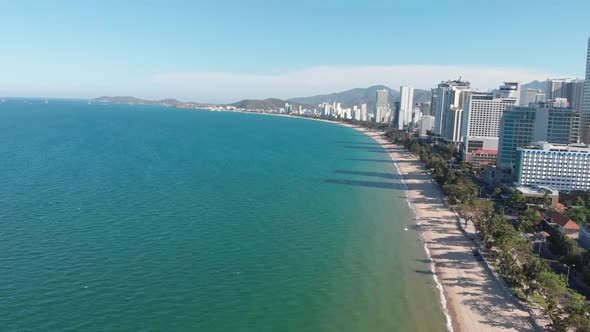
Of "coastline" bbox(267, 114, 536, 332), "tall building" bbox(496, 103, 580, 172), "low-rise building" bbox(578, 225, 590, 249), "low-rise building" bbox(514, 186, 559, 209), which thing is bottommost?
"coastline" bbox(267, 114, 536, 332)

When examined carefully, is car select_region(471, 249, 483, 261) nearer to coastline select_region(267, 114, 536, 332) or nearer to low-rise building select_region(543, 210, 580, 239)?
coastline select_region(267, 114, 536, 332)

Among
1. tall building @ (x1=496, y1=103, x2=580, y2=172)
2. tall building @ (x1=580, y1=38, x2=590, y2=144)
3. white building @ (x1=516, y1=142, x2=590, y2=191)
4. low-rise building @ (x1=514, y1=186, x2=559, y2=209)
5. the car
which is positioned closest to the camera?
the car

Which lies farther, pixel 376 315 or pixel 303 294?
pixel 303 294

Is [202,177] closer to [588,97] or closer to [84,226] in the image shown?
[84,226]

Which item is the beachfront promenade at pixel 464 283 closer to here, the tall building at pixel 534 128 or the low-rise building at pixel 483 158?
the tall building at pixel 534 128

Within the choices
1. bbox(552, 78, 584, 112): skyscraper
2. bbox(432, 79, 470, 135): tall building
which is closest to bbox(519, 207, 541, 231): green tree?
bbox(552, 78, 584, 112): skyscraper

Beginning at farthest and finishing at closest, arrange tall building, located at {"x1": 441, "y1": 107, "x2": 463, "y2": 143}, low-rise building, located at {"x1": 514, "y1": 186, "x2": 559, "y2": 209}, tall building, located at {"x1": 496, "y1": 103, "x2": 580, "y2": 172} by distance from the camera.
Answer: tall building, located at {"x1": 441, "y1": 107, "x2": 463, "y2": 143} < tall building, located at {"x1": 496, "y1": 103, "x2": 580, "y2": 172} < low-rise building, located at {"x1": 514, "y1": 186, "x2": 559, "y2": 209}

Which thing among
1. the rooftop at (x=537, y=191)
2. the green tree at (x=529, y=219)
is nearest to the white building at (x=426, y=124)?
the rooftop at (x=537, y=191)

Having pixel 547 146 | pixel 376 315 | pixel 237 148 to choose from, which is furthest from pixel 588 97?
pixel 376 315
